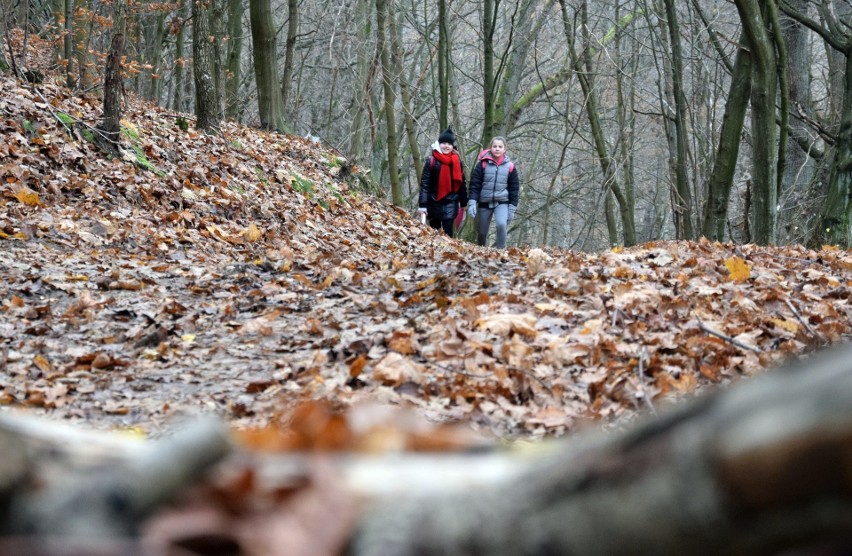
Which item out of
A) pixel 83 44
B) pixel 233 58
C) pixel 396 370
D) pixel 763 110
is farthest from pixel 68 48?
pixel 396 370

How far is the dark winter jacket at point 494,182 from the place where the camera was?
44.7 ft

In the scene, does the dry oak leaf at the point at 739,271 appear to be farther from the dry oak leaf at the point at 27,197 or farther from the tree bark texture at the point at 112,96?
the tree bark texture at the point at 112,96

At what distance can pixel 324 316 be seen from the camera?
603 centimetres

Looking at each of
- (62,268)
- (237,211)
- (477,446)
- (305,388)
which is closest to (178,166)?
(237,211)

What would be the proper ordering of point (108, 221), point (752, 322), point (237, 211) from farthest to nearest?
point (237, 211), point (108, 221), point (752, 322)

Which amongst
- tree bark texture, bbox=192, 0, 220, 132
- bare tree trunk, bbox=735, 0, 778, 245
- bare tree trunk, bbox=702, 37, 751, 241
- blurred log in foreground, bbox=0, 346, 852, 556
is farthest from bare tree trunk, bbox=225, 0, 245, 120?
blurred log in foreground, bbox=0, 346, 852, 556

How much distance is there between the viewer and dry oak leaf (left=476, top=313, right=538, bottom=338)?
4969mm

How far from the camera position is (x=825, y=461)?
0.90 meters

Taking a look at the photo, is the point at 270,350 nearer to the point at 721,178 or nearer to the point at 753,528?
the point at 753,528

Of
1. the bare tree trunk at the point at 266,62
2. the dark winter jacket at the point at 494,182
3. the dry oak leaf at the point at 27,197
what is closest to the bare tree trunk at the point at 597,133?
the dark winter jacket at the point at 494,182

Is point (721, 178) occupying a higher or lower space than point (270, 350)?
higher

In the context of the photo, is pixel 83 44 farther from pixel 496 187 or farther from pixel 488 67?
pixel 496 187

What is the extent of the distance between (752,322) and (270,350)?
3.17 metres

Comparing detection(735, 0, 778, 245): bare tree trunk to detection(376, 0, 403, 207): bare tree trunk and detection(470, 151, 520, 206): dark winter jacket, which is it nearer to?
detection(470, 151, 520, 206): dark winter jacket
